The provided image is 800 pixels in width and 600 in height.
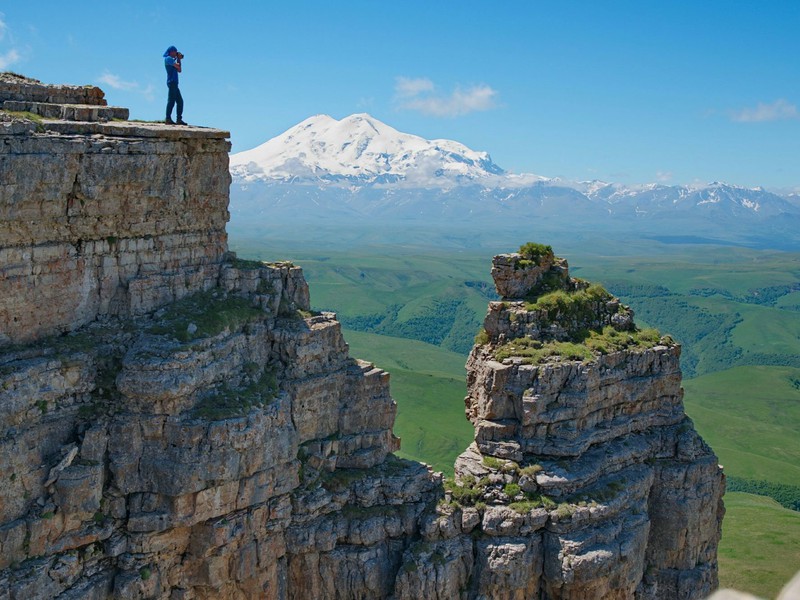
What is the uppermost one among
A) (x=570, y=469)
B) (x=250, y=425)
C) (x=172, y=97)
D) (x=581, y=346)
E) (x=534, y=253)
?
(x=172, y=97)

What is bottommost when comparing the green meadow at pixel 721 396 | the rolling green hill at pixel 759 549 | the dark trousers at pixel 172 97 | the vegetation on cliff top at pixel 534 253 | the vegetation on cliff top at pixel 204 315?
the green meadow at pixel 721 396

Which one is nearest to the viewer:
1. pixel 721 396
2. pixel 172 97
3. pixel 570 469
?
Result: pixel 172 97

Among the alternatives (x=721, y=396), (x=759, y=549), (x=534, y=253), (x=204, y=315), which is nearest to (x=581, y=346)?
(x=534, y=253)

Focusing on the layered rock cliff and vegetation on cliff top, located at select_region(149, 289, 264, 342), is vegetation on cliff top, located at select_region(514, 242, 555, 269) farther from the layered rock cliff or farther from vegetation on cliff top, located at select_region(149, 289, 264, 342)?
vegetation on cliff top, located at select_region(149, 289, 264, 342)

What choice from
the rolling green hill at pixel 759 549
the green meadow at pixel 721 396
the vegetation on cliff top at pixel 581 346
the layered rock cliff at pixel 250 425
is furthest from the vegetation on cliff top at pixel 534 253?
the green meadow at pixel 721 396

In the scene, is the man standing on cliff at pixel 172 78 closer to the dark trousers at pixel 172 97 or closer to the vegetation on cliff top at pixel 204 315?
the dark trousers at pixel 172 97

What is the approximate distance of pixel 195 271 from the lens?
31562 mm

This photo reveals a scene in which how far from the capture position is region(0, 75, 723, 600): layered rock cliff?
26719mm

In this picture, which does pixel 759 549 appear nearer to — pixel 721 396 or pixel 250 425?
pixel 250 425

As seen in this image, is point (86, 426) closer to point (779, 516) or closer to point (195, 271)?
point (195, 271)

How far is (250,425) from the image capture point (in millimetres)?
28953

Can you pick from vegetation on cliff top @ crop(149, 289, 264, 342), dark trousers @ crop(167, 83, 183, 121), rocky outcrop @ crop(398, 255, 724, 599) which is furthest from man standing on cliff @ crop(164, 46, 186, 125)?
rocky outcrop @ crop(398, 255, 724, 599)

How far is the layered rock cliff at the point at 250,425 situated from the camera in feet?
87.7

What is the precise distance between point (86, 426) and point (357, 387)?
34.6ft
